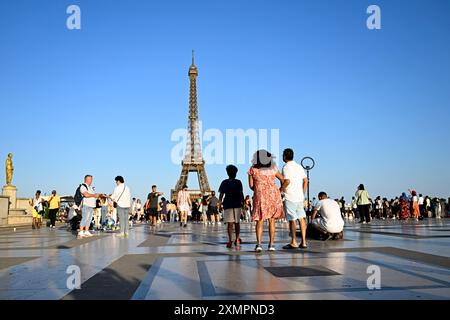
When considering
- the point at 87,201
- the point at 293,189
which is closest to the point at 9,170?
the point at 87,201

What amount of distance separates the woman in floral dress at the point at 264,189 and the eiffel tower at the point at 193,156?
61.1m

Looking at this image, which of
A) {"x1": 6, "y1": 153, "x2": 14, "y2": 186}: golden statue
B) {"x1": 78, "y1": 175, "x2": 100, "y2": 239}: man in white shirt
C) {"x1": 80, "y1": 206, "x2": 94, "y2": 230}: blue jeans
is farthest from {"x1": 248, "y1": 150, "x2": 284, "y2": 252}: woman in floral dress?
{"x1": 6, "y1": 153, "x2": 14, "y2": 186}: golden statue

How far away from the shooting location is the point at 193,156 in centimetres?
7581

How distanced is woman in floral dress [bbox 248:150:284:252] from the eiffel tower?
6109cm

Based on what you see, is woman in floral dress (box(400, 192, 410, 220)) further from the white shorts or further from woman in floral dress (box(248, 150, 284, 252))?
woman in floral dress (box(248, 150, 284, 252))

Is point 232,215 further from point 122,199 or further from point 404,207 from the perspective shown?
point 404,207

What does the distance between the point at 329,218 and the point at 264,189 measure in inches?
85.6

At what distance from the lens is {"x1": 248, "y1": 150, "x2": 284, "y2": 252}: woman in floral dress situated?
24.0 ft

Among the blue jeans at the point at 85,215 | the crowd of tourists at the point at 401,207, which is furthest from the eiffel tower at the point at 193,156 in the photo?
the blue jeans at the point at 85,215

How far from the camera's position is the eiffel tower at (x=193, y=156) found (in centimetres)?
7088

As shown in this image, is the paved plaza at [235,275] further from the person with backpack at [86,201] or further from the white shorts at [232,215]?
the person with backpack at [86,201]

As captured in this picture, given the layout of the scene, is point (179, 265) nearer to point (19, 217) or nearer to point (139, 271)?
point (139, 271)
